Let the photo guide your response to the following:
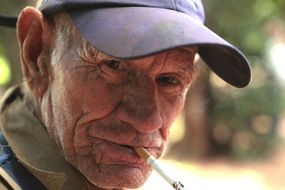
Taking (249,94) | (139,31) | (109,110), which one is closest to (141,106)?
(109,110)

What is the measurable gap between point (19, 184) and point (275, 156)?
5.23 m

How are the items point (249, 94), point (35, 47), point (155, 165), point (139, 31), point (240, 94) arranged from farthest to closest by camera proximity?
point (249, 94)
point (240, 94)
point (35, 47)
point (155, 165)
point (139, 31)

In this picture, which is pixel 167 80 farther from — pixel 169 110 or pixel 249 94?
pixel 249 94

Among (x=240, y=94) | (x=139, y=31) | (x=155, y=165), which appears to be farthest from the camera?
(x=240, y=94)

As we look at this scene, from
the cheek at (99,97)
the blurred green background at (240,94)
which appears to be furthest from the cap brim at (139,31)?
the blurred green background at (240,94)

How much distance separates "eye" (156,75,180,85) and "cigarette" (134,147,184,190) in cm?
16

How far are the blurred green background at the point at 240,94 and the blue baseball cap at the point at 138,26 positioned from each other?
58.0 inches

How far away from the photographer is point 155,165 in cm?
105

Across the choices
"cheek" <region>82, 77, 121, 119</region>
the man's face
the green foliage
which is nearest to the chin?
the man's face

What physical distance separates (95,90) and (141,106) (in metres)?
0.11

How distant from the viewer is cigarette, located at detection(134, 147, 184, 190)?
1.02 m

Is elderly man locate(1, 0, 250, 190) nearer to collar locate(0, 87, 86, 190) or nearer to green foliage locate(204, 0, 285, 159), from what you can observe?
collar locate(0, 87, 86, 190)

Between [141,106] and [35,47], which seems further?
[35,47]

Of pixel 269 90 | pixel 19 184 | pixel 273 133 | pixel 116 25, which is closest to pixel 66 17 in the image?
pixel 116 25
